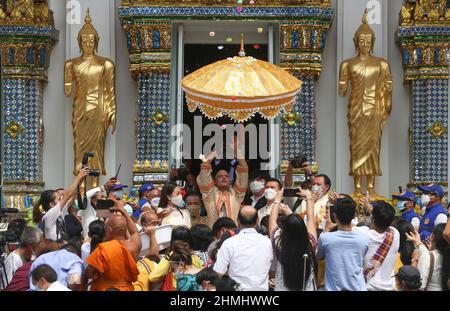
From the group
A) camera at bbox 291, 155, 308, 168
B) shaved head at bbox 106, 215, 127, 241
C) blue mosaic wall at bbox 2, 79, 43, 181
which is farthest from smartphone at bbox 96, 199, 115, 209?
blue mosaic wall at bbox 2, 79, 43, 181

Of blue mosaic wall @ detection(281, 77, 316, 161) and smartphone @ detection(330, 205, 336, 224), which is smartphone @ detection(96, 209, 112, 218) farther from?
blue mosaic wall @ detection(281, 77, 316, 161)

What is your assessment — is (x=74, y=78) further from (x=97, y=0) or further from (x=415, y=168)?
(x=415, y=168)

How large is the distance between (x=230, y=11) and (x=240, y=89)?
409 centimetres

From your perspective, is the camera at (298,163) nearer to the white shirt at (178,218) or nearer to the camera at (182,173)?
the camera at (182,173)

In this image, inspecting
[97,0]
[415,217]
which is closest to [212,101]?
[415,217]

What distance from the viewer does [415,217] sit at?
698 inches

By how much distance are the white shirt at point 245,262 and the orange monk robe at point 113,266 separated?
0.87 meters

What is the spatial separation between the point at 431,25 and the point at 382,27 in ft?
2.75

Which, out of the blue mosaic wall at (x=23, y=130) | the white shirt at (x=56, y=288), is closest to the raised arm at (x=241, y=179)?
the blue mosaic wall at (x=23, y=130)

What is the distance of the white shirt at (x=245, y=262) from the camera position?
12.7 meters

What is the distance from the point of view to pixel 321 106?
872 inches

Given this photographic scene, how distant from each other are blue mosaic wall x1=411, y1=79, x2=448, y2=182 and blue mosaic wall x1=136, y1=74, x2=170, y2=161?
4192mm

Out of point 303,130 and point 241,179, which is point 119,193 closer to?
point 303,130
